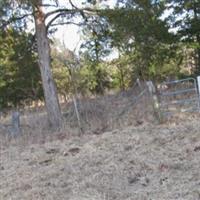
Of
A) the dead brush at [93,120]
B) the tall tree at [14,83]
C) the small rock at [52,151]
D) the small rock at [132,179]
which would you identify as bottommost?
the small rock at [132,179]

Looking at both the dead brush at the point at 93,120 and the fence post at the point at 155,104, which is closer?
the fence post at the point at 155,104

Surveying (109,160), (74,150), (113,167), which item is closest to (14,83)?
(74,150)

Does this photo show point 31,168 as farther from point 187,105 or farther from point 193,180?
point 187,105

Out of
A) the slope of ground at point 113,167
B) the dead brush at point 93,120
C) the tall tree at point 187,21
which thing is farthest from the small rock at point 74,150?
the tall tree at point 187,21

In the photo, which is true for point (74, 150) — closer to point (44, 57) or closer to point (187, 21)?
point (44, 57)

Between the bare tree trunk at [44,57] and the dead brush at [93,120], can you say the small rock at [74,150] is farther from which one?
the bare tree trunk at [44,57]

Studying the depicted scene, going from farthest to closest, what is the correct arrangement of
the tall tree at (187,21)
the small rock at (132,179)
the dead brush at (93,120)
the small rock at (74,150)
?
the tall tree at (187,21), the dead brush at (93,120), the small rock at (74,150), the small rock at (132,179)

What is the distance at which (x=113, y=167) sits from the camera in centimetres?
647

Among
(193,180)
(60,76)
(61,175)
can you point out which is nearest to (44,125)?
(61,175)

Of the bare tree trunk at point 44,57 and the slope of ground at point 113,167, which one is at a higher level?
the bare tree trunk at point 44,57

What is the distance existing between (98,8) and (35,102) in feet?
43.7

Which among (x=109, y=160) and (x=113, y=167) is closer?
(x=113, y=167)

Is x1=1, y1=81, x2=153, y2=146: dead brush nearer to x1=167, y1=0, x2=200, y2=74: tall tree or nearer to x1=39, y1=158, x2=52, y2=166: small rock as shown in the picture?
x1=39, y1=158, x2=52, y2=166: small rock

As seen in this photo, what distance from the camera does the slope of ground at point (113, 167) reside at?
17.4 feet
